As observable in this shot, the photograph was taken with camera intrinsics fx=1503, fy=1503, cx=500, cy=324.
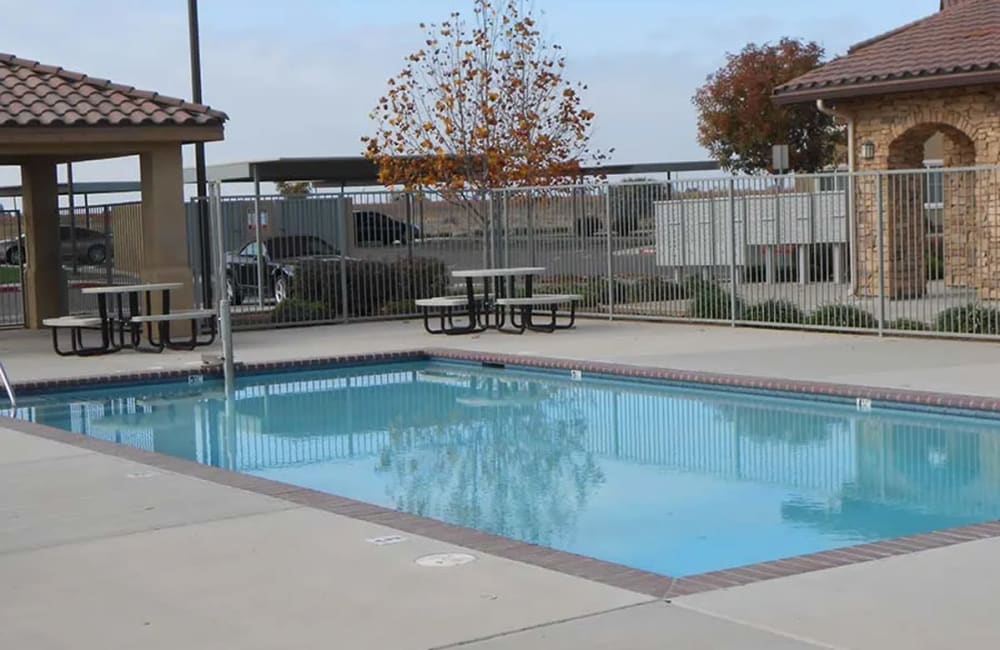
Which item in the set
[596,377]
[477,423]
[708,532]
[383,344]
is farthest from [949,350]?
[708,532]

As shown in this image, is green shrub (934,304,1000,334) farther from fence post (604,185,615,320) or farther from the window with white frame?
fence post (604,185,615,320)

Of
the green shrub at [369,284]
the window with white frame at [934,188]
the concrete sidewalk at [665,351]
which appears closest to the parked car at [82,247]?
the concrete sidewalk at [665,351]

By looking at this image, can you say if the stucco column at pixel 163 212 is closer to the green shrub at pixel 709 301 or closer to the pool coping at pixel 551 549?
the pool coping at pixel 551 549

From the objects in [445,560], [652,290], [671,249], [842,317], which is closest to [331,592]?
[445,560]

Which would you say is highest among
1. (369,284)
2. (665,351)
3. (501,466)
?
(369,284)

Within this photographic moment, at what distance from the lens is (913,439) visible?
41.4ft

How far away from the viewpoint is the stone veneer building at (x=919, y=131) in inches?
771

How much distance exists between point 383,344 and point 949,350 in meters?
7.32

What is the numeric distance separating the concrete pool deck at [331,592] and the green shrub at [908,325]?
10.9 meters

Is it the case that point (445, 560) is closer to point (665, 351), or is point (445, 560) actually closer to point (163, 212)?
point (665, 351)

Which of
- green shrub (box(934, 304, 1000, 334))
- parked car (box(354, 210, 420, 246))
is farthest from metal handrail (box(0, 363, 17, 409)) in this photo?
green shrub (box(934, 304, 1000, 334))

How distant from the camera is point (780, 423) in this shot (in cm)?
1373

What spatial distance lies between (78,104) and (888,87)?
1147 centimetres

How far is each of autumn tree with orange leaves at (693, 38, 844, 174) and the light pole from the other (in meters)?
20.6
